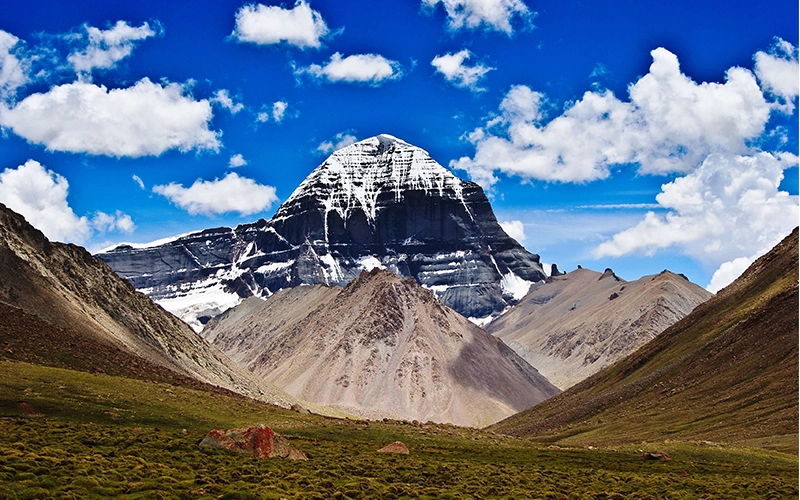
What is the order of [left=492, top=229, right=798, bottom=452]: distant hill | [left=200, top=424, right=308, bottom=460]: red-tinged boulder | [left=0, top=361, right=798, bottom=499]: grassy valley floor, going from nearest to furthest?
1. [left=0, top=361, right=798, bottom=499]: grassy valley floor
2. [left=200, top=424, right=308, bottom=460]: red-tinged boulder
3. [left=492, top=229, right=798, bottom=452]: distant hill

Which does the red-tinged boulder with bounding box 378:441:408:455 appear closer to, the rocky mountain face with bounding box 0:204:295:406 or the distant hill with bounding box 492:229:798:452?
the distant hill with bounding box 492:229:798:452

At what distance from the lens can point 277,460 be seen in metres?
62.6

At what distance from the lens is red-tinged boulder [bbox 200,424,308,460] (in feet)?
210

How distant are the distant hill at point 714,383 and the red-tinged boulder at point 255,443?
204 feet

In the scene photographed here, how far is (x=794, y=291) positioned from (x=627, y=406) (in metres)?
37.7

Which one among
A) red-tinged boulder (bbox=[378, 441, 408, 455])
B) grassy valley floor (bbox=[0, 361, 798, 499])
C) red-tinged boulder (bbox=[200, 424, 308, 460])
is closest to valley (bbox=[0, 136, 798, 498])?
grassy valley floor (bbox=[0, 361, 798, 499])

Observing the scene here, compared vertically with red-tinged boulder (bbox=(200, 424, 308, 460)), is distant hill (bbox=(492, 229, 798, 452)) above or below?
above

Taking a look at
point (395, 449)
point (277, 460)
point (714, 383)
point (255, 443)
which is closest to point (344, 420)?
point (395, 449)

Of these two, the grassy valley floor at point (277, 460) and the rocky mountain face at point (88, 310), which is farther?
the rocky mountain face at point (88, 310)

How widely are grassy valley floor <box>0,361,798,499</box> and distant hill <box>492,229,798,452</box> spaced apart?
29999 mm

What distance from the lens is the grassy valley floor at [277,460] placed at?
161 feet

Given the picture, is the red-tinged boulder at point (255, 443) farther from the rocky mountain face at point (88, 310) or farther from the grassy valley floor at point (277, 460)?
the rocky mountain face at point (88, 310)

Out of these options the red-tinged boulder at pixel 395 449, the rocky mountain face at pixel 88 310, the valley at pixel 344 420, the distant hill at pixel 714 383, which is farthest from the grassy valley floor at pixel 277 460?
the distant hill at pixel 714 383

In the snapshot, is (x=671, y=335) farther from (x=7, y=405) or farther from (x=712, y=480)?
(x=7, y=405)
